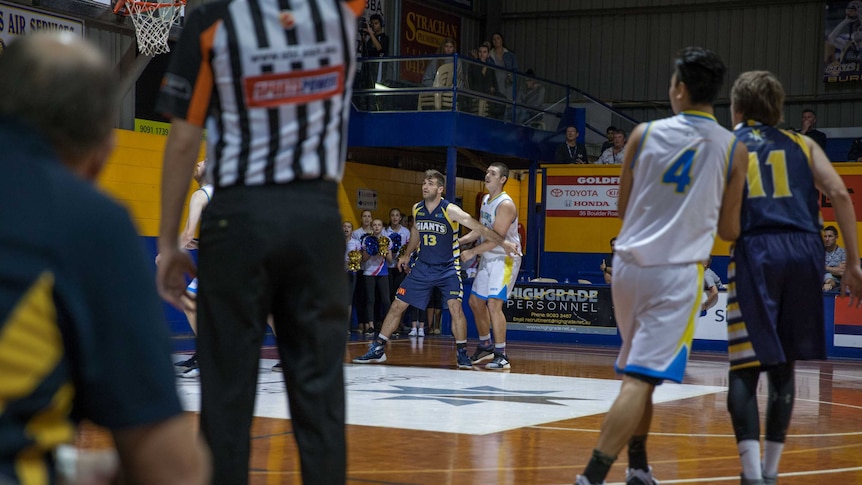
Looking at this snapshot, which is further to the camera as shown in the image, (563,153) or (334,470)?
(563,153)

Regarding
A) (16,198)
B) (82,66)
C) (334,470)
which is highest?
(82,66)

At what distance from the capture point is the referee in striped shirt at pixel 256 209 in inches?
115

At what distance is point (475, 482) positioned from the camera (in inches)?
188

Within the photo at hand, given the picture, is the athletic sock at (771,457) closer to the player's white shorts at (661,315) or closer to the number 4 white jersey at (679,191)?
the player's white shorts at (661,315)

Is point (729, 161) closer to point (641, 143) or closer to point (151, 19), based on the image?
point (641, 143)

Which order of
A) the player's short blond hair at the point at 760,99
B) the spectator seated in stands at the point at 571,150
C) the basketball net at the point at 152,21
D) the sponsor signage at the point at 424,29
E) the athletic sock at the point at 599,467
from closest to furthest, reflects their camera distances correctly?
the athletic sock at the point at 599,467 → the player's short blond hair at the point at 760,99 → the basketball net at the point at 152,21 → the spectator seated in stands at the point at 571,150 → the sponsor signage at the point at 424,29

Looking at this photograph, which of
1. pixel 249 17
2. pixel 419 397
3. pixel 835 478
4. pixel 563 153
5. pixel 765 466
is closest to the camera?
pixel 249 17

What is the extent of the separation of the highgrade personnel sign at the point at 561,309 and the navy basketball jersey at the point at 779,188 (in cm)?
1185

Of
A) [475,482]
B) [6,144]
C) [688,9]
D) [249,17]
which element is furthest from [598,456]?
[688,9]

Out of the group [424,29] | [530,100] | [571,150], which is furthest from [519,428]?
[424,29]

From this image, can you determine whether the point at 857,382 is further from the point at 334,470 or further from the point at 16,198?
the point at 16,198

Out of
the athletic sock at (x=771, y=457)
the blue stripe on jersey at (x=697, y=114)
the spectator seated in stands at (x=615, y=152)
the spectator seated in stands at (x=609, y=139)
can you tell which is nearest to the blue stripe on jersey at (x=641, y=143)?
the blue stripe on jersey at (x=697, y=114)

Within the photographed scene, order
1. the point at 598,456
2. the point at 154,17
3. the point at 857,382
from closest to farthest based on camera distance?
the point at 598,456 → the point at 857,382 → the point at 154,17

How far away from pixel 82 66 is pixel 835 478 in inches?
182
